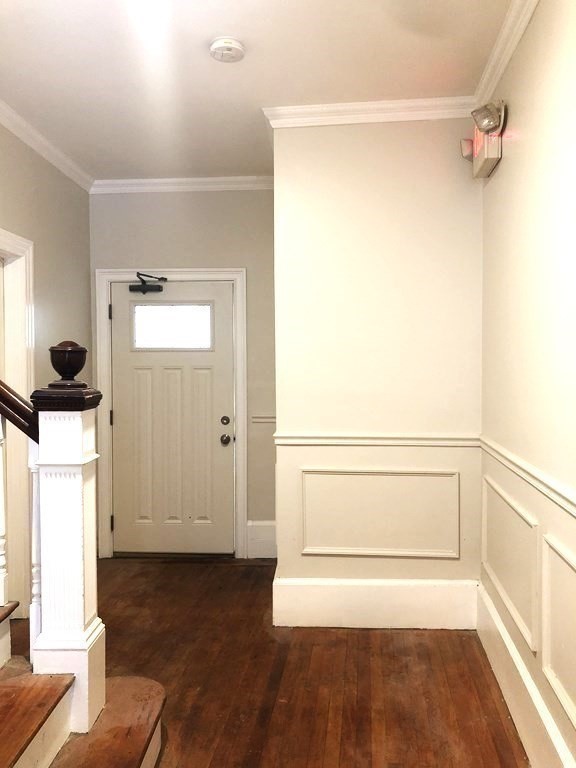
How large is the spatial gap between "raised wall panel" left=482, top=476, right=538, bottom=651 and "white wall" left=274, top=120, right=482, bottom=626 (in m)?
0.22

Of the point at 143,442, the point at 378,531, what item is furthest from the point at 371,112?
the point at 143,442

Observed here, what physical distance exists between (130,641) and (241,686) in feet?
2.28

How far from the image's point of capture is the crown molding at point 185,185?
12.8 ft

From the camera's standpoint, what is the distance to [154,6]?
82.3 inches

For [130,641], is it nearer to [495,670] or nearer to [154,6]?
[495,670]

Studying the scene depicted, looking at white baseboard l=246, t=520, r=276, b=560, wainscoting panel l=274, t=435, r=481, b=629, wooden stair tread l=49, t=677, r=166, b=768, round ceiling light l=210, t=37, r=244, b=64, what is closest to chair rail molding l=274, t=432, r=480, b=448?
wainscoting panel l=274, t=435, r=481, b=629

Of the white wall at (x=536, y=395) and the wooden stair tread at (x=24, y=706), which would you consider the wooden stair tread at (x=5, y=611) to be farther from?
the white wall at (x=536, y=395)

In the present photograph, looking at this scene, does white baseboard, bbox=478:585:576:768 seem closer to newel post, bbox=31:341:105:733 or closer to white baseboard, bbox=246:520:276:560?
newel post, bbox=31:341:105:733

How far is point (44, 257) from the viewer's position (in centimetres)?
332

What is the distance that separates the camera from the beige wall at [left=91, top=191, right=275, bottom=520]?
3.96 m

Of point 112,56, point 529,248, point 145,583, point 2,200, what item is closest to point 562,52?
point 529,248

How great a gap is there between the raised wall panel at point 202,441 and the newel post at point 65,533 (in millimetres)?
2282

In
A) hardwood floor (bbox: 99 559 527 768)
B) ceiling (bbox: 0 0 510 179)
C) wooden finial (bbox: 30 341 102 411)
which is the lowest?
hardwood floor (bbox: 99 559 527 768)

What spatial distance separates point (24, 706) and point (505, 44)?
2.77m
